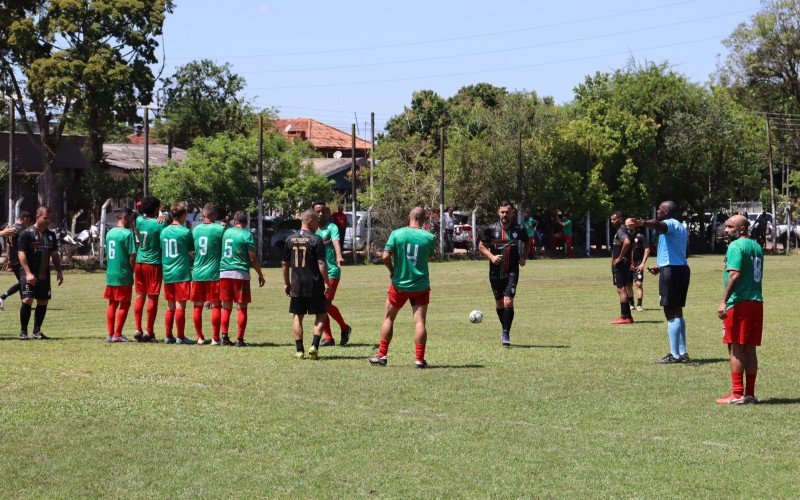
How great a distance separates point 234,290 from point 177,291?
3.05ft

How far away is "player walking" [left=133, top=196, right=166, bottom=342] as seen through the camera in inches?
670

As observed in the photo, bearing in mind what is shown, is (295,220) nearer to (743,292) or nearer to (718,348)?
(718,348)

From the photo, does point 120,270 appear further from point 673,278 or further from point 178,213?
point 673,278

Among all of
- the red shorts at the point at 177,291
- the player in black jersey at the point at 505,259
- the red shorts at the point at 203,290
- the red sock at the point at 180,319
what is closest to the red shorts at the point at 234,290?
the red shorts at the point at 203,290

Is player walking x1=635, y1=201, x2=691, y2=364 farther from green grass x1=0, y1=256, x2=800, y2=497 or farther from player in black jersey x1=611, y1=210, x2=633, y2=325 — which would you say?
player in black jersey x1=611, y1=210, x2=633, y2=325

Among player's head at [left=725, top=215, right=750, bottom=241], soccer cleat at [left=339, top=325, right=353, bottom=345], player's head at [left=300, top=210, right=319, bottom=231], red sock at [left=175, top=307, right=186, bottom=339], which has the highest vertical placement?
player's head at [left=300, top=210, right=319, bottom=231]

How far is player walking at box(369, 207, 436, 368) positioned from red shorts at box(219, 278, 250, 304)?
302 centimetres

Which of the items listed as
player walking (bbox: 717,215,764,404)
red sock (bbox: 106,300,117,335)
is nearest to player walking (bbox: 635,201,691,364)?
player walking (bbox: 717,215,764,404)

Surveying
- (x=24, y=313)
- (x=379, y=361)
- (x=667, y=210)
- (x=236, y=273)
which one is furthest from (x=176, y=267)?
(x=667, y=210)

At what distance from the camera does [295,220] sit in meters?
47.9

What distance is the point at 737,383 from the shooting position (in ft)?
37.2

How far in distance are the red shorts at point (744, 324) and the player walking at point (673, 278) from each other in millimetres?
3396

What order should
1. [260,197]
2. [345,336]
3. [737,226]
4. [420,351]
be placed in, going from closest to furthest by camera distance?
[737,226], [420,351], [345,336], [260,197]

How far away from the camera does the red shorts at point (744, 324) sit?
442 inches
